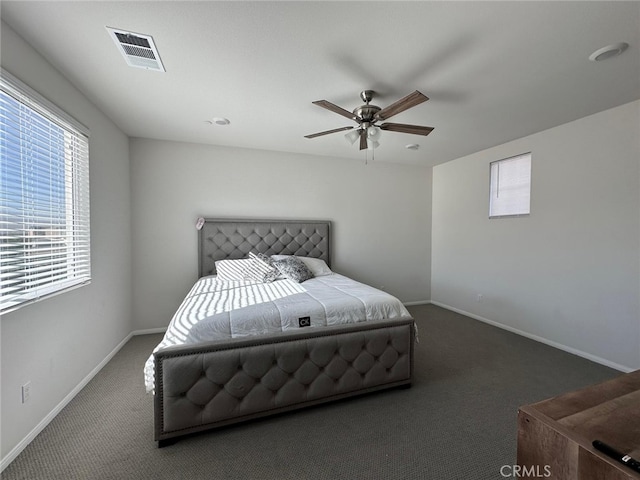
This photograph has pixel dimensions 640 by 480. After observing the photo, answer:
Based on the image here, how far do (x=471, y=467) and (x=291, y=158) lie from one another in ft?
13.0

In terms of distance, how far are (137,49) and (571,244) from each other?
4.54 meters

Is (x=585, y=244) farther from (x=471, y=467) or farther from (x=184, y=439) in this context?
(x=184, y=439)

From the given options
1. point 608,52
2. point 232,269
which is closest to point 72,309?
point 232,269

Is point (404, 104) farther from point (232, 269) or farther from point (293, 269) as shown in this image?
point (232, 269)

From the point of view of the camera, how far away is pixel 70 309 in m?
2.14

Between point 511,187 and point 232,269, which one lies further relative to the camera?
point 511,187

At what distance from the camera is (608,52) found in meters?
1.81

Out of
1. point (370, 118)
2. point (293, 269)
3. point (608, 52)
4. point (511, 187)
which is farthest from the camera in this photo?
point (511, 187)

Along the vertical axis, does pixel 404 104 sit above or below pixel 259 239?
above

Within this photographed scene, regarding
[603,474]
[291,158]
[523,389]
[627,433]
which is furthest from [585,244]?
[291,158]

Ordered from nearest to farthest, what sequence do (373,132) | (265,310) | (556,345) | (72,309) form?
(265,310) → (72,309) → (373,132) → (556,345)

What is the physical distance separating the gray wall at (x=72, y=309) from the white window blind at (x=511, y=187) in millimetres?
4981

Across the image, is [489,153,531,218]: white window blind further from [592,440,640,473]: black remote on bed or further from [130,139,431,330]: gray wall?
[592,440,640,473]: black remote on bed

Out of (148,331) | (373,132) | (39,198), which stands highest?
(373,132)
